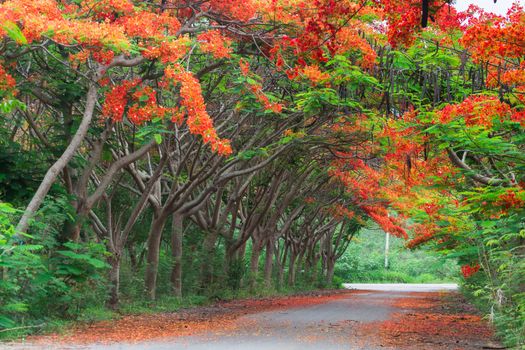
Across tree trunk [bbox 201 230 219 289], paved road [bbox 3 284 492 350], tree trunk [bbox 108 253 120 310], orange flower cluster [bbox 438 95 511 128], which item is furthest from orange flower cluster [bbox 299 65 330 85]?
tree trunk [bbox 201 230 219 289]

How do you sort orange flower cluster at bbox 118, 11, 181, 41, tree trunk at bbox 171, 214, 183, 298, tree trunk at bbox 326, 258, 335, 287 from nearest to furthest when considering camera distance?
orange flower cluster at bbox 118, 11, 181, 41 → tree trunk at bbox 171, 214, 183, 298 → tree trunk at bbox 326, 258, 335, 287

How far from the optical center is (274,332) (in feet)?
39.2

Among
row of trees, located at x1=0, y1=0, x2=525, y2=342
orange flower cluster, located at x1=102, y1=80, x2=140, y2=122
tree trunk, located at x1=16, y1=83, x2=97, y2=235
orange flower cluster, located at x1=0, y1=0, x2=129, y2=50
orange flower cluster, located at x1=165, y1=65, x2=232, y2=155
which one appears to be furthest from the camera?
orange flower cluster, located at x1=102, y1=80, x2=140, y2=122

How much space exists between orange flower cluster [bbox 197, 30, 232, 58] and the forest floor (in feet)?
18.2

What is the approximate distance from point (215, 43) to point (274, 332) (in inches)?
230

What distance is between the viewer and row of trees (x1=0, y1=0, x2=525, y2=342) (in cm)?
998

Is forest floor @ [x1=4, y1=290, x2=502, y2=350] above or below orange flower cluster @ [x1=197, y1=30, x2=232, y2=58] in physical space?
below

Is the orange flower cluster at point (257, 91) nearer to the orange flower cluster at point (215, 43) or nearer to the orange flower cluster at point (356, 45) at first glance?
the orange flower cluster at point (215, 43)

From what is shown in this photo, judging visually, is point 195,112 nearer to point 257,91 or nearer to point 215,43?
point 215,43

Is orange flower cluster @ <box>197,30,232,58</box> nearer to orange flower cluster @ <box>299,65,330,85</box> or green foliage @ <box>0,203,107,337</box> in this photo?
orange flower cluster @ <box>299,65,330,85</box>

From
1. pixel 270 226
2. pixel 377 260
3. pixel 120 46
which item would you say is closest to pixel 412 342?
pixel 120 46

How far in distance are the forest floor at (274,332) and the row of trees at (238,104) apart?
4.04 ft

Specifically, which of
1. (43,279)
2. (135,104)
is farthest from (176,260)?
(135,104)

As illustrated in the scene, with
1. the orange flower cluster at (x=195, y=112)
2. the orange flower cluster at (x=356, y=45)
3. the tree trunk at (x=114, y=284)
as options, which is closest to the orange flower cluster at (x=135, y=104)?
the orange flower cluster at (x=195, y=112)
